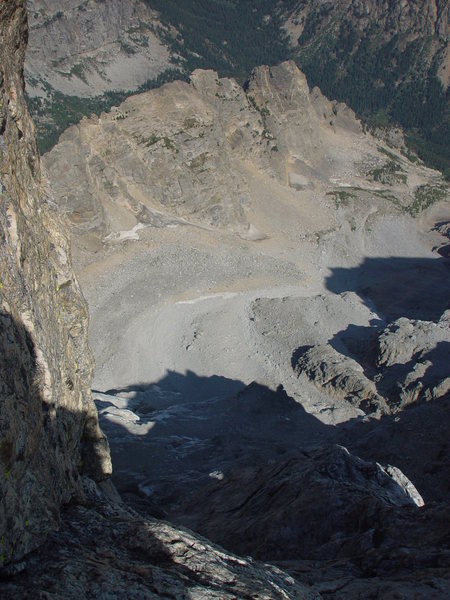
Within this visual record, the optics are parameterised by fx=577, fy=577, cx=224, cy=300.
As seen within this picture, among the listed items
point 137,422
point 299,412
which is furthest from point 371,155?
point 137,422

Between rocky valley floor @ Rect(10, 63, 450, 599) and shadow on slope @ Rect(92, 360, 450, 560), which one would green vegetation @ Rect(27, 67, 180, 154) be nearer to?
rocky valley floor @ Rect(10, 63, 450, 599)

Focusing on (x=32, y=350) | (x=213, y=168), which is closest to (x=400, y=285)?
(x=213, y=168)

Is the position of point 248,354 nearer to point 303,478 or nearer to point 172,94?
point 303,478

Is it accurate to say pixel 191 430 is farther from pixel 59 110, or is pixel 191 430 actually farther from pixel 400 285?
pixel 59 110

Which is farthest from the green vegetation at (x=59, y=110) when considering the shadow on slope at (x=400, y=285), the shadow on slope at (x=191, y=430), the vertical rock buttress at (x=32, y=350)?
the vertical rock buttress at (x=32, y=350)

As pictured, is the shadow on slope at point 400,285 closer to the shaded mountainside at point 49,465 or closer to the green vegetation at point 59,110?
the shaded mountainside at point 49,465

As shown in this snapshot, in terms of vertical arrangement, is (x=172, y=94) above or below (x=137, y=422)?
above
